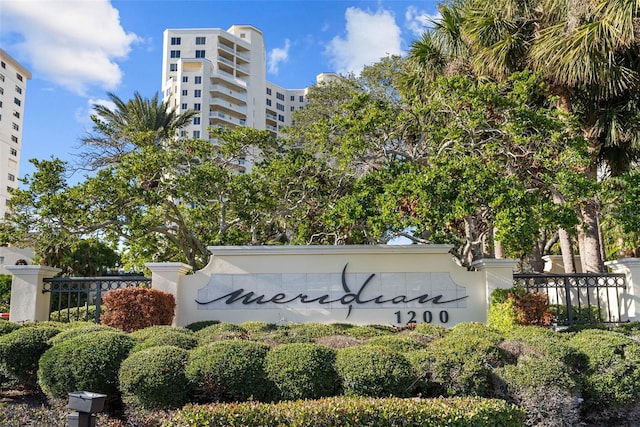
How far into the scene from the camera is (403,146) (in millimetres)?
15969

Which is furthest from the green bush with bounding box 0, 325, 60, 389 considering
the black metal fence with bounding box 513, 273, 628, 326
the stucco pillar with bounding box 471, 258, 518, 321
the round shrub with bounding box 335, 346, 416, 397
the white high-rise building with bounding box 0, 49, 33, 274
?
the white high-rise building with bounding box 0, 49, 33, 274

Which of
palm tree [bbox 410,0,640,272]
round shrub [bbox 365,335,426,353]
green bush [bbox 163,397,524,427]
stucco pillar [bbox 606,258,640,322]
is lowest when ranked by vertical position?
green bush [bbox 163,397,524,427]

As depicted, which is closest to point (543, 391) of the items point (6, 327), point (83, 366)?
point (83, 366)

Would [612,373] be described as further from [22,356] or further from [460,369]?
[22,356]

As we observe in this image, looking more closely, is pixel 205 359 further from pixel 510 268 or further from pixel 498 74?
pixel 498 74

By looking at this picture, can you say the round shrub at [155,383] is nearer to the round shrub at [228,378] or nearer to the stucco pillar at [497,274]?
the round shrub at [228,378]

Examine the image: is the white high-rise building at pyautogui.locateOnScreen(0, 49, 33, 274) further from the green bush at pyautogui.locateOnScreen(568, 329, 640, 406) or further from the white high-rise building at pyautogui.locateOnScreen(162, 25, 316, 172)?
the green bush at pyautogui.locateOnScreen(568, 329, 640, 406)

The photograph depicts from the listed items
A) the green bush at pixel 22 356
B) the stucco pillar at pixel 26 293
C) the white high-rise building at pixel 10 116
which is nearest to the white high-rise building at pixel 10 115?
the white high-rise building at pixel 10 116

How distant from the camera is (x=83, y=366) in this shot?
257 inches

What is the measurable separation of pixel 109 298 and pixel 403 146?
9.01 meters

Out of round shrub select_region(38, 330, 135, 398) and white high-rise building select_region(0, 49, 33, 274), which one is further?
white high-rise building select_region(0, 49, 33, 274)

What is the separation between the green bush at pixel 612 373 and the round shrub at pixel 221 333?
Answer: 195 inches

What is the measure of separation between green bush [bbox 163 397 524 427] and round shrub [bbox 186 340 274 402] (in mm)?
884

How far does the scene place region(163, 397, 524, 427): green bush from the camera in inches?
194
